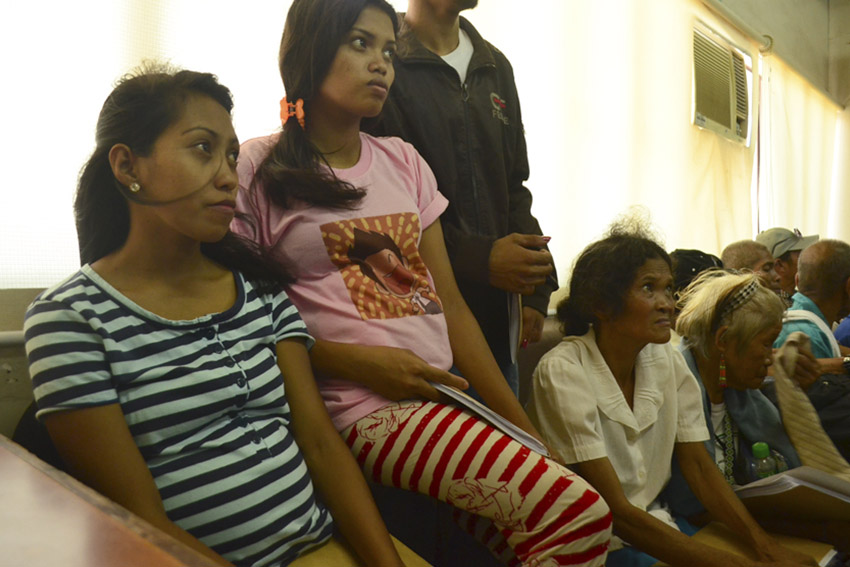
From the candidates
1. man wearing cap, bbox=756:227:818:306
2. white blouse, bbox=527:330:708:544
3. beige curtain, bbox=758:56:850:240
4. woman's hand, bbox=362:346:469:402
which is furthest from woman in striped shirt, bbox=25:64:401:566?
beige curtain, bbox=758:56:850:240

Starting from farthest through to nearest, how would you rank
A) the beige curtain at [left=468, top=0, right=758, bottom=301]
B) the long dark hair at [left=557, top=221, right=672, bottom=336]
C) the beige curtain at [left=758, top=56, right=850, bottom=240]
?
the beige curtain at [left=758, top=56, right=850, bottom=240]
the beige curtain at [left=468, top=0, right=758, bottom=301]
the long dark hair at [left=557, top=221, right=672, bottom=336]

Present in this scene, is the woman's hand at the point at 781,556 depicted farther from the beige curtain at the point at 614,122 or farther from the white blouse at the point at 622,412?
the beige curtain at the point at 614,122

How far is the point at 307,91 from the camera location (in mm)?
1248

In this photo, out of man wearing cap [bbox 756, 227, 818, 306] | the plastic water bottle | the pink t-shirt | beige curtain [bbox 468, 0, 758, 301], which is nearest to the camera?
the pink t-shirt

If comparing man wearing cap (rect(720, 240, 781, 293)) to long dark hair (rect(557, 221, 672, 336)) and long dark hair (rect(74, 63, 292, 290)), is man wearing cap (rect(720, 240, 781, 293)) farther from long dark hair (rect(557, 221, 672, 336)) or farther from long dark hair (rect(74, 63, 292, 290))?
long dark hair (rect(74, 63, 292, 290))

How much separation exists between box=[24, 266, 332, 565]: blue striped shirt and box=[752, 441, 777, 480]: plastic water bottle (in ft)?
4.67

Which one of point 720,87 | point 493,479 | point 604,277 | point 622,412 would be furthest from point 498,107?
point 720,87

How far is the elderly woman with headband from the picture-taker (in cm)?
200

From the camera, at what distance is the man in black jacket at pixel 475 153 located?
1515 mm

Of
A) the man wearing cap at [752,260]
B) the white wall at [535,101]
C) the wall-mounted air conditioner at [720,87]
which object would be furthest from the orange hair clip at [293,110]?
the wall-mounted air conditioner at [720,87]

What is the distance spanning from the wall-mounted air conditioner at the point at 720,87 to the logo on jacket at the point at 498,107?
2.60 meters

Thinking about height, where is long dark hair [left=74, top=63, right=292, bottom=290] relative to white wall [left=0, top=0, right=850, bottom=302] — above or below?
below

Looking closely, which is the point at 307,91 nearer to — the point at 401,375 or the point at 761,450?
the point at 401,375

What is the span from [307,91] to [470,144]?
0.47 metres
